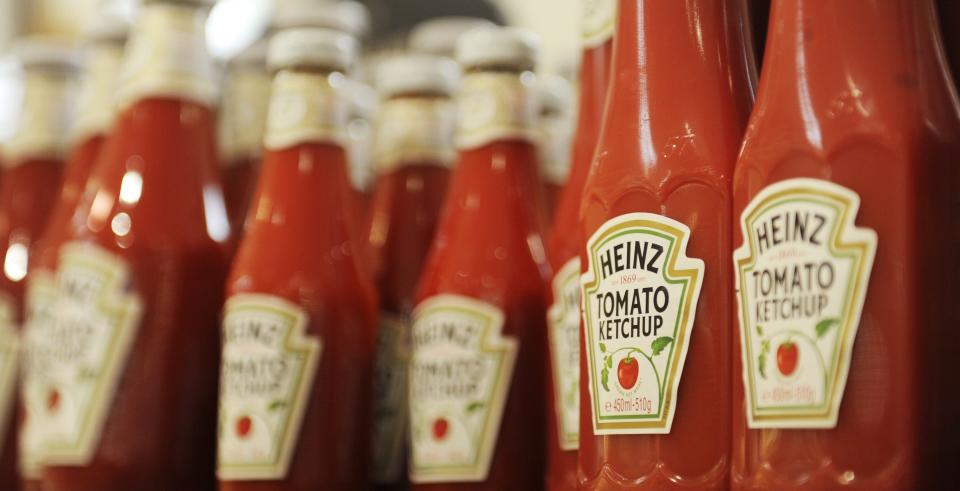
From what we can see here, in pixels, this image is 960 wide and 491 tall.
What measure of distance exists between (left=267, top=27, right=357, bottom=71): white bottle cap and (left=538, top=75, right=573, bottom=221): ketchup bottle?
0.99ft

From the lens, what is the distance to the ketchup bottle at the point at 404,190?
137cm

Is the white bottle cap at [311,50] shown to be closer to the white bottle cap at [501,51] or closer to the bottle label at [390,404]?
the white bottle cap at [501,51]

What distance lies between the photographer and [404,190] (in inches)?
58.4

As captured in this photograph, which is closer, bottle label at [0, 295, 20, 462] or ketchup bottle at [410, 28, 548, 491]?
ketchup bottle at [410, 28, 548, 491]

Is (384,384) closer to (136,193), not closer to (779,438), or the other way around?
(136,193)

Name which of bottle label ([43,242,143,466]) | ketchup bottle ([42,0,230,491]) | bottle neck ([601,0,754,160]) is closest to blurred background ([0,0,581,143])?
ketchup bottle ([42,0,230,491])

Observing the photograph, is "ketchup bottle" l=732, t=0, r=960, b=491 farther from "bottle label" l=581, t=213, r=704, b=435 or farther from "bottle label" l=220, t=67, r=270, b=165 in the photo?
"bottle label" l=220, t=67, r=270, b=165

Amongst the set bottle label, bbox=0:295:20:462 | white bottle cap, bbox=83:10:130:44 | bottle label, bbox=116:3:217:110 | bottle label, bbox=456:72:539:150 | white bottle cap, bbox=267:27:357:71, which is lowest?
bottle label, bbox=0:295:20:462

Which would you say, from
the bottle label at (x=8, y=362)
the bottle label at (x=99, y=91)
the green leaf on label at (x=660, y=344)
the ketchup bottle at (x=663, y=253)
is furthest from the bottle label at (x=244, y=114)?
the green leaf on label at (x=660, y=344)

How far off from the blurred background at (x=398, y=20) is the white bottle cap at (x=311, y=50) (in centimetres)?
41

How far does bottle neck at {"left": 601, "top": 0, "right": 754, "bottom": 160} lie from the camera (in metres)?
0.90

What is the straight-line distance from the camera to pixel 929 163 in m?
0.75

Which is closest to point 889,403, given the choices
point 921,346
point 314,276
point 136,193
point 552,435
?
point 921,346

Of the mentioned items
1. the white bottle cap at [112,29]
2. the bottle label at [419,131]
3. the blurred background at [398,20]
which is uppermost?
the blurred background at [398,20]
